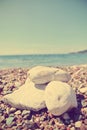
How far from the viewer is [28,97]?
5.17 ft

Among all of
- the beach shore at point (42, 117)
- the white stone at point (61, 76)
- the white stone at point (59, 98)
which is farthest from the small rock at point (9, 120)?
the white stone at point (61, 76)

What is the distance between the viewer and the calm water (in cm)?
182

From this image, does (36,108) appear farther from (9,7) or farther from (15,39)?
(9,7)

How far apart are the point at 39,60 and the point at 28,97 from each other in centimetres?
32

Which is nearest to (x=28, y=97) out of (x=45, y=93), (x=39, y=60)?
(x=45, y=93)

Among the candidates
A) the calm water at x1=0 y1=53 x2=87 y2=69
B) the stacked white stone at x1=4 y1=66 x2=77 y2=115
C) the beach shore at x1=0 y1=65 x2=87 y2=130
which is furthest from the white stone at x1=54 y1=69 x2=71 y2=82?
the calm water at x1=0 y1=53 x2=87 y2=69

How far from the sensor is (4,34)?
1760 millimetres

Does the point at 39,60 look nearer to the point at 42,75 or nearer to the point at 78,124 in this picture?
the point at 42,75

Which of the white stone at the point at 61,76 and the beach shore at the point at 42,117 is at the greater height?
the white stone at the point at 61,76

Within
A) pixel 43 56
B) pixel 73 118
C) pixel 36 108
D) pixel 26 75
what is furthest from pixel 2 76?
pixel 73 118

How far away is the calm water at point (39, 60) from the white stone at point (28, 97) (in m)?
0.21

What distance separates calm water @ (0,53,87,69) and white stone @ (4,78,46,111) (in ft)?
0.69

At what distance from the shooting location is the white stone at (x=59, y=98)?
1470mm

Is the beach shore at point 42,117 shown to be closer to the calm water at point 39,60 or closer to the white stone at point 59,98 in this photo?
the white stone at point 59,98
